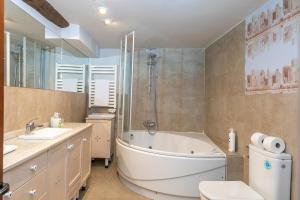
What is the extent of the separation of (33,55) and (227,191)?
2.44 metres

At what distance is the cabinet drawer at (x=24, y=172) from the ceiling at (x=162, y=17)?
66.1 inches

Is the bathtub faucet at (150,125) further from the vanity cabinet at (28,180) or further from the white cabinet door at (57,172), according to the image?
the vanity cabinet at (28,180)

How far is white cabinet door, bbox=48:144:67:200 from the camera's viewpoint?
195cm

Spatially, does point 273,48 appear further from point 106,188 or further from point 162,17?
point 106,188

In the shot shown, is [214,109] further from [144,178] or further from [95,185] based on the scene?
[95,185]

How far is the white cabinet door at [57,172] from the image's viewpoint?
6.39 ft

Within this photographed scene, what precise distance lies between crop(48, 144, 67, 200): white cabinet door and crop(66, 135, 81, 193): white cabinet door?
12cm

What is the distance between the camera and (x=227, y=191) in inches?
83.7

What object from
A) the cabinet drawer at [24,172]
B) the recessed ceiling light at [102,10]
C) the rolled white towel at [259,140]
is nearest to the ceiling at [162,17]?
the recessed ceiling light at [102,10]

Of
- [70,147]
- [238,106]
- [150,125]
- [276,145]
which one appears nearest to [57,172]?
[70,147]

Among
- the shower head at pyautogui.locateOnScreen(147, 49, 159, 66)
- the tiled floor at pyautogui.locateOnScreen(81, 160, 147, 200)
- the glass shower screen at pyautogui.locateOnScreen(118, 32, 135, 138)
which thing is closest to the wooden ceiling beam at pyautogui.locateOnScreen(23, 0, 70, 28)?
the glass shower screen at pyautogui.locateOnScreen(118, 32, 135, 138)

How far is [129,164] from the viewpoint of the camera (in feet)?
10.8

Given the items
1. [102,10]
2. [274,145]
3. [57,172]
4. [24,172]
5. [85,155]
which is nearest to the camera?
[24,172]

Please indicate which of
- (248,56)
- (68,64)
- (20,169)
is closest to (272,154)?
(248,56)
